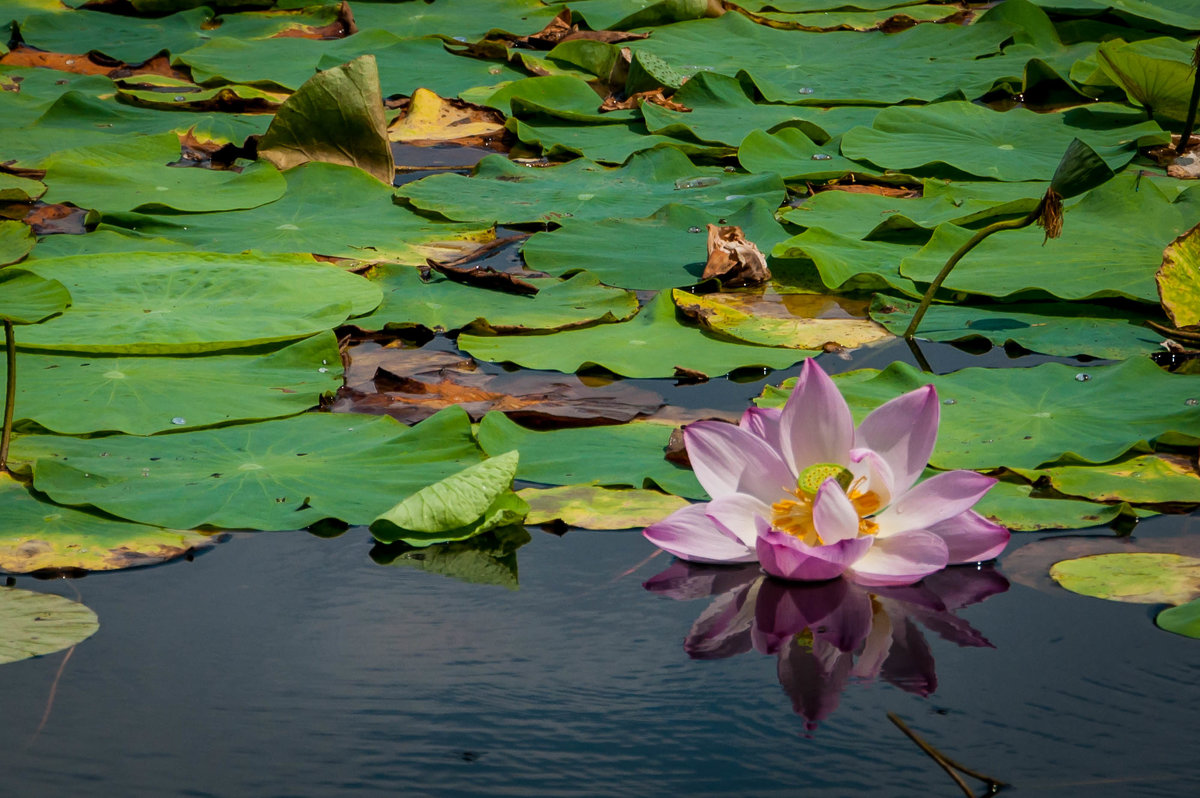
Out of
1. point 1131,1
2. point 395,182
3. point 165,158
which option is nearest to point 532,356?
point 395,182

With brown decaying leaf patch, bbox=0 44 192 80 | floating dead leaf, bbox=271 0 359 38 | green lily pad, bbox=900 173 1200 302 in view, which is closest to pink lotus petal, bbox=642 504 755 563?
green lily pad, bbox=900 173 1200 302

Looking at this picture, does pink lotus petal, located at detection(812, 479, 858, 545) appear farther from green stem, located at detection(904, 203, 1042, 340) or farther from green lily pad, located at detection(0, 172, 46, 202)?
green lily pad, located at detection(0, 172, 46, 202)

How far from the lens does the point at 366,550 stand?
1434 millimetres

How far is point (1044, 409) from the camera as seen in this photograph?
5.64 ft

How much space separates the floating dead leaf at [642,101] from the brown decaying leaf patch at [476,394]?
186 cm

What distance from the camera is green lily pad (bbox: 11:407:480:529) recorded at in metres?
1.48

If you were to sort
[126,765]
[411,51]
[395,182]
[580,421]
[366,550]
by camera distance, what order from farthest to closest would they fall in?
[411,51]
[395,182]
[580,421]
[366,550]
[126,765]

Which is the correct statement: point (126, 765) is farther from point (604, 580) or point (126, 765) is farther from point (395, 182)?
point (395, 182)

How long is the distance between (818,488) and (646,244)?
1395 millimetres

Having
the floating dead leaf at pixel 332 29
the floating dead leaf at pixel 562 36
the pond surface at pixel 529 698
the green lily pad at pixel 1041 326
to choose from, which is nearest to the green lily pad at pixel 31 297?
the pond surface at pixel 529 698

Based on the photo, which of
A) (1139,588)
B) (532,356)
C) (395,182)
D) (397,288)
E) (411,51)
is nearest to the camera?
(1139,588)

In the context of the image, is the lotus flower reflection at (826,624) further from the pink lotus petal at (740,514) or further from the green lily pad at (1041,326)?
the green lily pad at (1041,326)

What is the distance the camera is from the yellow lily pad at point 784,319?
2.09 meters

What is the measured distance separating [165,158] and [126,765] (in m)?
2.50
